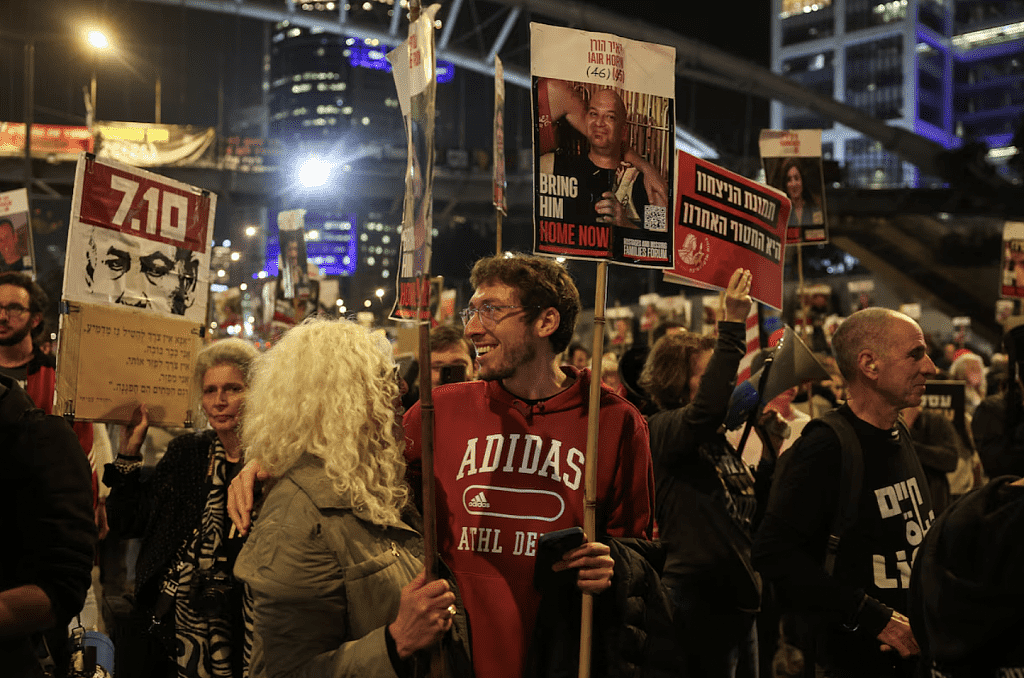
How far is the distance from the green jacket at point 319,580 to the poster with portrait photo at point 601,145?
3.77 ft

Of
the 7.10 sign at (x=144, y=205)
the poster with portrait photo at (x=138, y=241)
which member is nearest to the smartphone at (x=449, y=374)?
the poster with portrait photo at (x=138, y=241)

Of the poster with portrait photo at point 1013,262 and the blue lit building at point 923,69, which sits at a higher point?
the blue lit building at point 923,69

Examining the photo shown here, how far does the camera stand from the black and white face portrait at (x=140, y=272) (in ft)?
14.4

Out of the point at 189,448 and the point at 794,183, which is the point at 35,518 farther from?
the point at 794,183

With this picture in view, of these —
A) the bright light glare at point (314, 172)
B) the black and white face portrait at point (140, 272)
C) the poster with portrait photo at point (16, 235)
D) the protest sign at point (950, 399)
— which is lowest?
the protest sign at point (950, 399)

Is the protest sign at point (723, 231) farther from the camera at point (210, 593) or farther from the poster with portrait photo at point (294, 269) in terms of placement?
the poster with portrait photo at point (294, 269)

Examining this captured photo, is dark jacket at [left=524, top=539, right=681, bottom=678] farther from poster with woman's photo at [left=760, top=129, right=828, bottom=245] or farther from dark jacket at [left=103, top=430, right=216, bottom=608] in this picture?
poster with woman's photo at [left=760, top=129, right=828, bottom=245]

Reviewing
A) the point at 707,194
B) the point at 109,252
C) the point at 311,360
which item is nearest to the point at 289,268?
the point at 109,252

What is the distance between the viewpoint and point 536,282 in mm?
3262

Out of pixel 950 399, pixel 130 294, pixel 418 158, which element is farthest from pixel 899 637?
pixel 950 399

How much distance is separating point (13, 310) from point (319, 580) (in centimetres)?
369

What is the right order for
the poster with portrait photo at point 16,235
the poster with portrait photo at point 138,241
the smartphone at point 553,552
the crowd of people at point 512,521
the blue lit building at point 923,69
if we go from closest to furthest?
the crowd of people at point 512,521 < the smartphone at point 553,552 < the poster with portrait photo at point 138,241 < the poster with portrait photo at point 16,235 < the blue lit building at point 923,69

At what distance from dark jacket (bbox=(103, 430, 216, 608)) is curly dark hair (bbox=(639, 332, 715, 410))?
223 cm

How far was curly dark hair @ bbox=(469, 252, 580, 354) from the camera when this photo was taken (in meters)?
3.25
